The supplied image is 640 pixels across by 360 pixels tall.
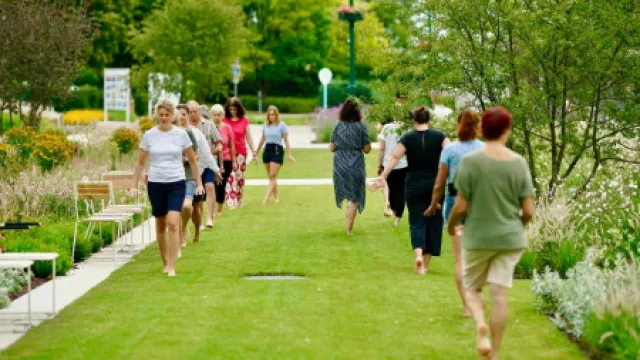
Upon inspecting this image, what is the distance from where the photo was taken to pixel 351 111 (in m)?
15.4

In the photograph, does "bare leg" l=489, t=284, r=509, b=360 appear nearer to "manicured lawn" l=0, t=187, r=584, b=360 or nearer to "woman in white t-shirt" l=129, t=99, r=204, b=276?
"manicured lawn" l=0, t=187, r=584, b=360

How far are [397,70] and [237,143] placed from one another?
428 centimetres

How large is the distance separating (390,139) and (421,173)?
16.0 ft

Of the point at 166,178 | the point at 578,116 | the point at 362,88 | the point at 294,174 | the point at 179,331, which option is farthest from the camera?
the point at 362,88

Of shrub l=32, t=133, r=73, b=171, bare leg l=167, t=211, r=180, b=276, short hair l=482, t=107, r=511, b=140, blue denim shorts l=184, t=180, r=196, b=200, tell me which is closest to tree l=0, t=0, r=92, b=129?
shrub l=32, t=133, r=73, b=171

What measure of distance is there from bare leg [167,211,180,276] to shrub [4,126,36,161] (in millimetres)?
8430

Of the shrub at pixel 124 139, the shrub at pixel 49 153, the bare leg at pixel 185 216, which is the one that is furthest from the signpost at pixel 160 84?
the bare leg at pixel 185 216

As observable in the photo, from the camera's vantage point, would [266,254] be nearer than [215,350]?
No

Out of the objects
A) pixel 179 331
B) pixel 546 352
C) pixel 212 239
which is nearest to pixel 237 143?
pixel 212 239

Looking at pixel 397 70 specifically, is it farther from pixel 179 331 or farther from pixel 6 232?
pixel 179 331

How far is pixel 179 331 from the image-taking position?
9250mm

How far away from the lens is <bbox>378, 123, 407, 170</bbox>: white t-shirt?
15.8m

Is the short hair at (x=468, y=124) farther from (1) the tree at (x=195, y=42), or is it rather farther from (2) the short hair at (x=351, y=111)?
(1) the tree at (x=195, y=42)

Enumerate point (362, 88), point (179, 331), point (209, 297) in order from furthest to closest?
1. point (362, 88)
2. point (209, 297)
3. point (179, 331)
